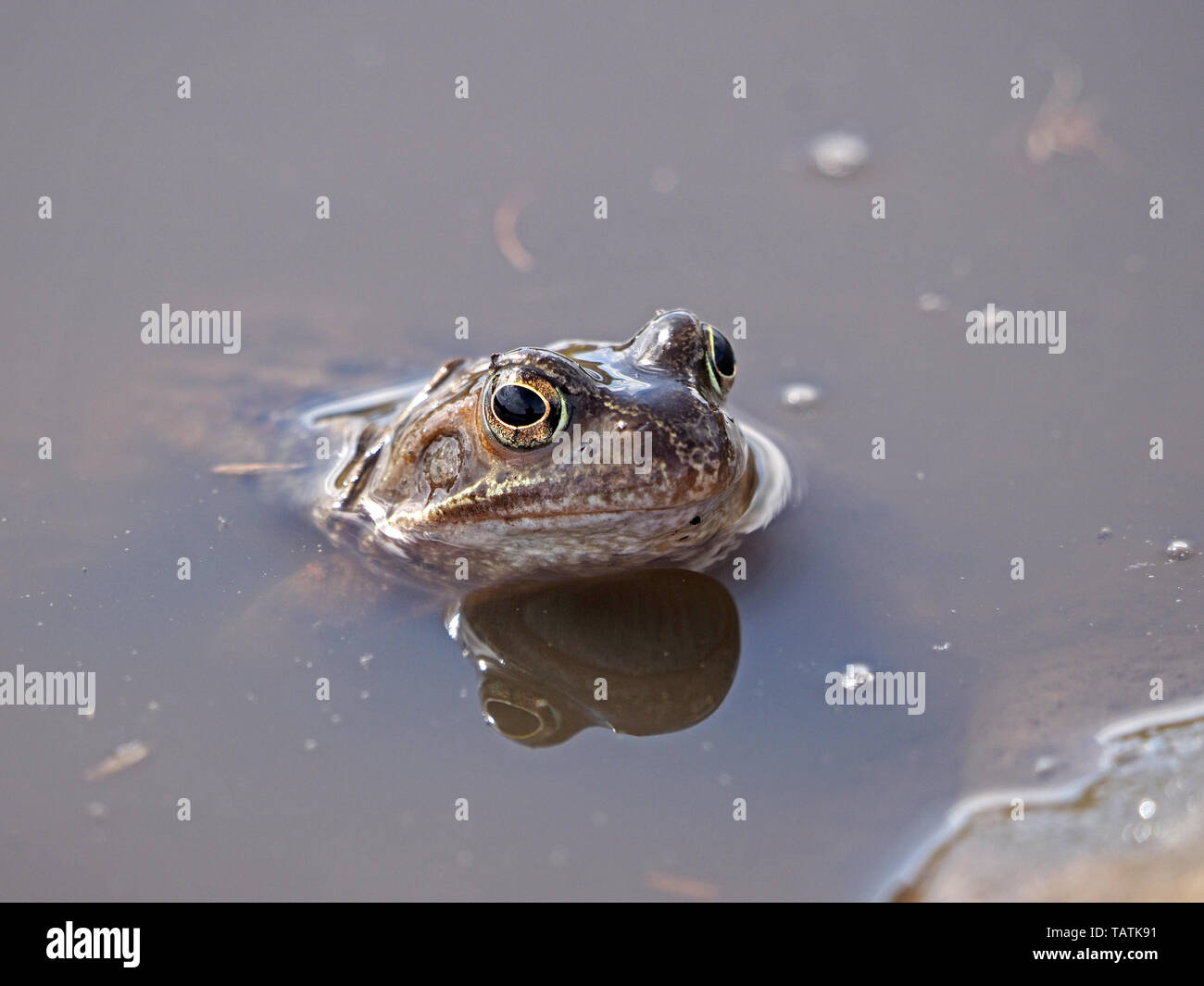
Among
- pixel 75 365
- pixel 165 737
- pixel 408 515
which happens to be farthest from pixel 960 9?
pixel 165 737

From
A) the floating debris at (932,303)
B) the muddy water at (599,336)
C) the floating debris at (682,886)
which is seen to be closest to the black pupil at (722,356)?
the muddy water at (599,336)

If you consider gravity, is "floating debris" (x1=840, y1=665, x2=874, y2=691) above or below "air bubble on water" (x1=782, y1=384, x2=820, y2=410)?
below

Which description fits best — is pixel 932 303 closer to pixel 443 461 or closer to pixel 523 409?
pixel 523 409

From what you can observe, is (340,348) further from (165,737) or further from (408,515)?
(165,737)

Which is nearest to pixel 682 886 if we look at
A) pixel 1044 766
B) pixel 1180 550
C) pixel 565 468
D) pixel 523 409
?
pixel 1044 766

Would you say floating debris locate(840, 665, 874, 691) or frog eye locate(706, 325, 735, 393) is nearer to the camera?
floating debris locate(840, 665, 874, 691)

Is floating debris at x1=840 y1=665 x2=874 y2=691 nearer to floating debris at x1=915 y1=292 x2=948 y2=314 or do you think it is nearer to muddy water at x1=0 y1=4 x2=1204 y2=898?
muddy water at x1=0 y1=4 x2=1204 y2=898

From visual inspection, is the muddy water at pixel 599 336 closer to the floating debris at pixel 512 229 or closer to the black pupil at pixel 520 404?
the floating debris at pixel 512 229

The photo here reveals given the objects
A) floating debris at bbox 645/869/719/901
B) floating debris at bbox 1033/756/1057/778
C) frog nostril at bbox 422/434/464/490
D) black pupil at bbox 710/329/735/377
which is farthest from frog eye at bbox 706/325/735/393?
floating debris at bbox 645/869/719/901
